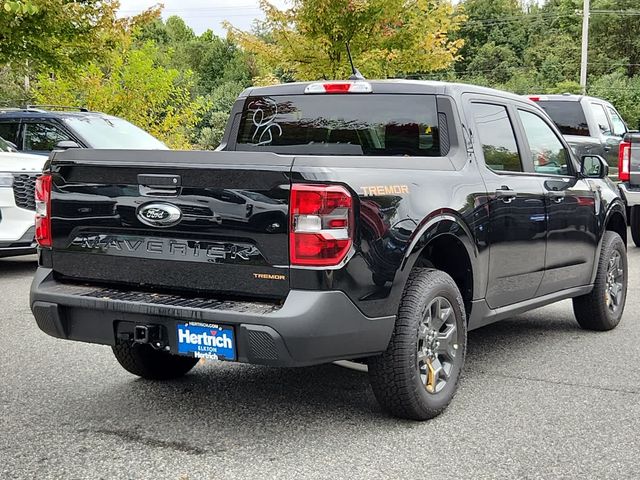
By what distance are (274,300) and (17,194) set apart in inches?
241

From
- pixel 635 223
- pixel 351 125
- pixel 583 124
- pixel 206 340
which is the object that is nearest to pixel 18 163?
pixel 351 125

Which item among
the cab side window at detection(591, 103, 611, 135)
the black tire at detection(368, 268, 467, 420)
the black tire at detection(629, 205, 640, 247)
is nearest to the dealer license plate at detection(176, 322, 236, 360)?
the black tire at detection(368, 268, 467, 420)

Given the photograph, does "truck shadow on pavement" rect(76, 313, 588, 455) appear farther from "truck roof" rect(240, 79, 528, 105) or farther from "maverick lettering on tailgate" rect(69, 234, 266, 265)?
"truck roof" rect(240, 79, 528, 105)

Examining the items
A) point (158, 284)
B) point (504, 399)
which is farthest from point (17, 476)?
point (504, 399)

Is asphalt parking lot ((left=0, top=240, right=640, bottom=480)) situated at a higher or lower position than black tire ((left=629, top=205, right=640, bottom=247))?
higher

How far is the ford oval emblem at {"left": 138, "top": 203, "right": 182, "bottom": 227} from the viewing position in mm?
4090

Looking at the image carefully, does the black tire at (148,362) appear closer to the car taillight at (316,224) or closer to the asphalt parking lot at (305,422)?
the asphalt parking lot at (305,422)

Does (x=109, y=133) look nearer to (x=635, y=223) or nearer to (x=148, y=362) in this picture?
(x=148, y=362)

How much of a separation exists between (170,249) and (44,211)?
2.77ft

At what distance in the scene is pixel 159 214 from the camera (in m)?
4.12

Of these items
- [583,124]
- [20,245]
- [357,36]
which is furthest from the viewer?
[357,36]

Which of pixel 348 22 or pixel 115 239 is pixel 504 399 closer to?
pixel 115 239

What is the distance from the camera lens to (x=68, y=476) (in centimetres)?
374

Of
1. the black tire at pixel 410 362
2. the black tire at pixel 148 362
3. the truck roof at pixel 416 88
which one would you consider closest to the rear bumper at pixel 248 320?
the black tire at pixel 410 362
